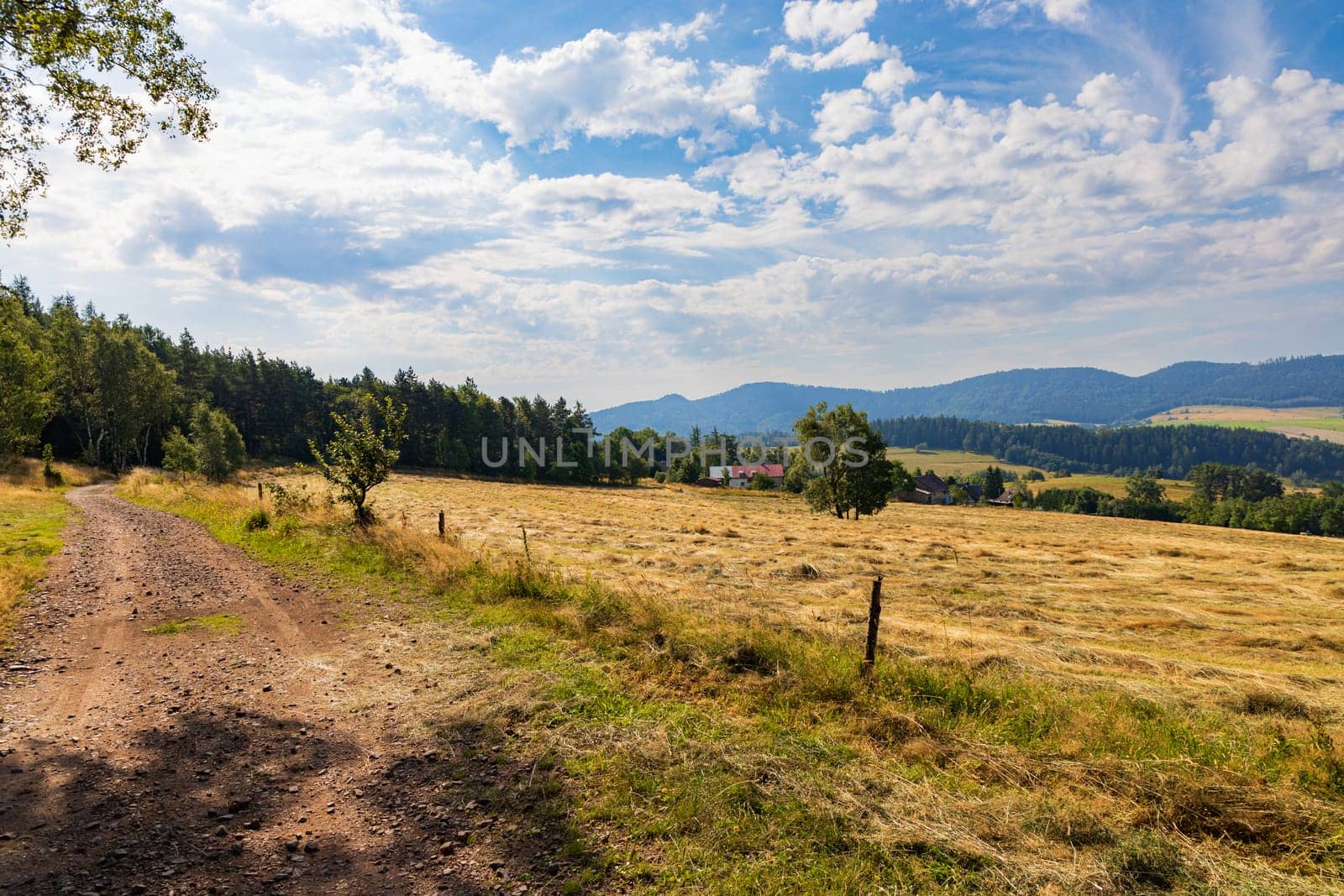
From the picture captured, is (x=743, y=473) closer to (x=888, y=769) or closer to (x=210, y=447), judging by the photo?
(x=210, y=447)

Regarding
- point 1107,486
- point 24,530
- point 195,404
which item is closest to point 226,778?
point 24,530

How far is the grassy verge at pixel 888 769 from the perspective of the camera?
14.9 ft

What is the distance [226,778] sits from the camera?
18.7ft

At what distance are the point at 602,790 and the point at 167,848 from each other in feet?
11.8

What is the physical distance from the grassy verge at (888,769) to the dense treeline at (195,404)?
1505 inches

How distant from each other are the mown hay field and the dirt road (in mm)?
5792

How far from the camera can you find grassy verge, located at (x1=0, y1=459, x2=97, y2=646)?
10.7 metres

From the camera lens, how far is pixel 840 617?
40.2 ft

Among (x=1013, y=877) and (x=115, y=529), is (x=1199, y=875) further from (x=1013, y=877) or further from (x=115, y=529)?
(x=115, y=529)

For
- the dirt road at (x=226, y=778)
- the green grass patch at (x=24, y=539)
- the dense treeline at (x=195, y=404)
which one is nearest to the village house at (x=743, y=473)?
the dense treeline at (x=195, y=404)

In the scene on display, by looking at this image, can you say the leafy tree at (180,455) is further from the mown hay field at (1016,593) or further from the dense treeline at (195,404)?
the mown hay field at (1016,593)

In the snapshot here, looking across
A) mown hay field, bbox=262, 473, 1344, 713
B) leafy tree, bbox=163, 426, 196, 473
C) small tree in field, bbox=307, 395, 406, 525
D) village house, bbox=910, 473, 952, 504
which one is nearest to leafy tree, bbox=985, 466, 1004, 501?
village house, bbox=910, 473, 952, 504

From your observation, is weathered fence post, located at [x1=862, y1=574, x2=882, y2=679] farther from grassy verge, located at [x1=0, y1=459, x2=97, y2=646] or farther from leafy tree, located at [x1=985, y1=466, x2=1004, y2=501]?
leafy tree, located at [x1=985, y1=466, x2=1004, y2=501]

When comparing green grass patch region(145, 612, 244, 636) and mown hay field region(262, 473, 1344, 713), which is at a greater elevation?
green grass patch region(145, 612, 244, 636)
